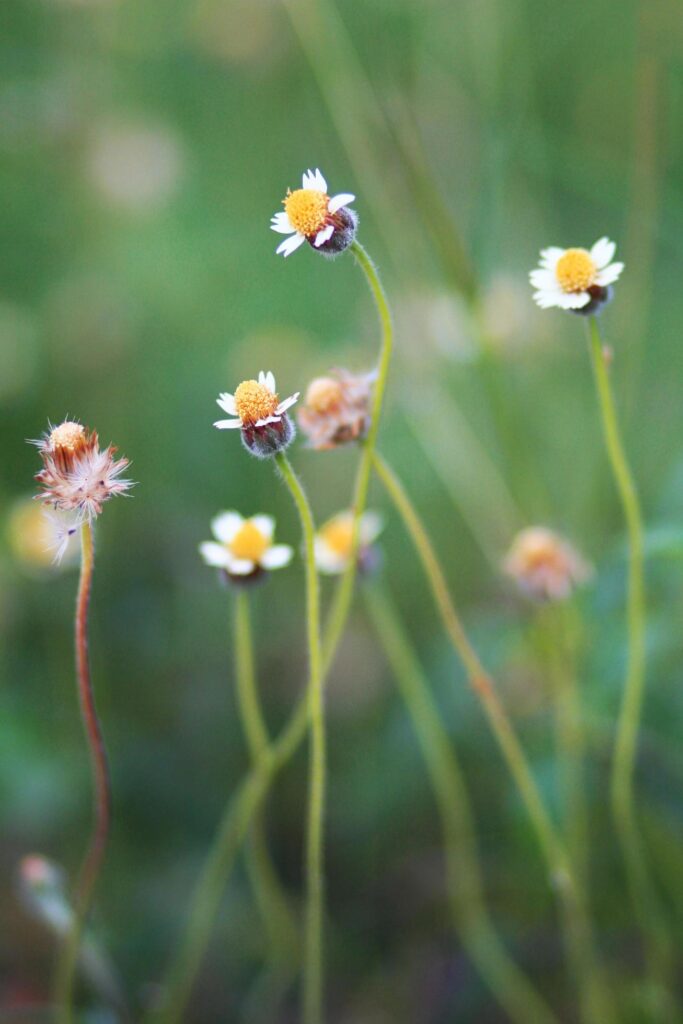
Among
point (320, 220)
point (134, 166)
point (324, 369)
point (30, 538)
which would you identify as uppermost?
point (134, 166)

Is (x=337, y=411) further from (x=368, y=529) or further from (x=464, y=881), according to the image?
(x=464, y=881)

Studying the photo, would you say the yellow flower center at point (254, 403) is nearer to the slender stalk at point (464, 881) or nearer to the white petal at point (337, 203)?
the white petal at point (337, 203)

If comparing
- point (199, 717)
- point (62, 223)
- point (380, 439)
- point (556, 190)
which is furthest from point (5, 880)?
point (556, 190)

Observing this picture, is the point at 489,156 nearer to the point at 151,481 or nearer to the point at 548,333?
the point at 548,333

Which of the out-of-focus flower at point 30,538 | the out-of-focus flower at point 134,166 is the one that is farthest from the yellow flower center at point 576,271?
the out-of-focus flower at point 134,166

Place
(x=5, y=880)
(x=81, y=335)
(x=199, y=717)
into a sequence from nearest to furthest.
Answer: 1. (x=5, y=880)
2. (x=199, y=717)
3. (x=81, y=335)

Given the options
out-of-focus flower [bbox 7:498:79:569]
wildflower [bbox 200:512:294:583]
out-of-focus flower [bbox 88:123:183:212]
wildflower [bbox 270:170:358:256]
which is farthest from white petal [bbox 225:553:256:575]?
out-of-focus flower [bbox 88:123:183:212]

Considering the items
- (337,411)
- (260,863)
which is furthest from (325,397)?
Answer: (260,863)
